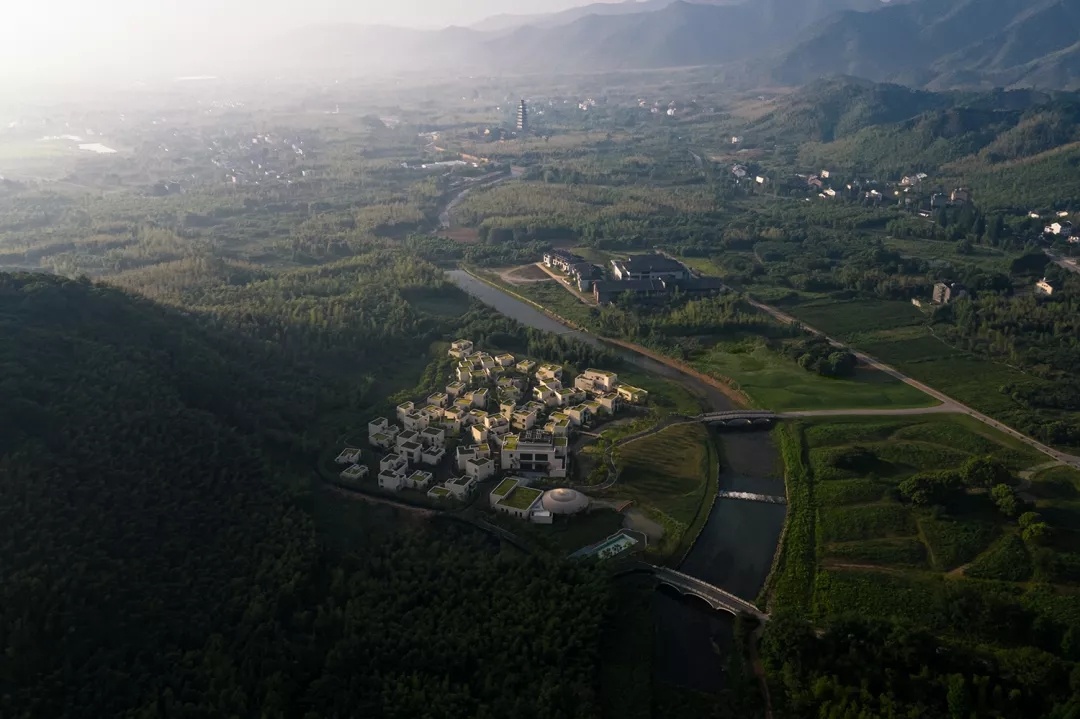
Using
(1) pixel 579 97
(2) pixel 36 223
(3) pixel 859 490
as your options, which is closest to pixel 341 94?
(1) pixel 579 97

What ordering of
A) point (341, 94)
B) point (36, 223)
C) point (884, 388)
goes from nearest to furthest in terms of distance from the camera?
point (884, 388) → point (36, 223) → point (341, 94)

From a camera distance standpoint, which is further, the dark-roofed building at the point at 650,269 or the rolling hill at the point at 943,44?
the rolling hill at the point at 943,44

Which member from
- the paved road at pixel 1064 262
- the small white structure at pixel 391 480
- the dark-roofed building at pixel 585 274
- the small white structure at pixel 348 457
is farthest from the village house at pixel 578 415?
the paved road at pixel 1064 262

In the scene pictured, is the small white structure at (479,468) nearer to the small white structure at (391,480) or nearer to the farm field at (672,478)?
the small white structure at (391,480)

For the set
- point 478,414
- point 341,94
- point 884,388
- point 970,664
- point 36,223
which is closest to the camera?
point 970,664

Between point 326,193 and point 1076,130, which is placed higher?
point 1076,130

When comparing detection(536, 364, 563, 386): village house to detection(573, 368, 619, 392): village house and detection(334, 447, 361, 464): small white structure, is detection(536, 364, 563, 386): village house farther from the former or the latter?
detection(334, 447, 361, 464): small white structure

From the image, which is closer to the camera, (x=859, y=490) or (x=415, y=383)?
(x=859, y=490)

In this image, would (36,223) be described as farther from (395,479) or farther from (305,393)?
(395,479)
